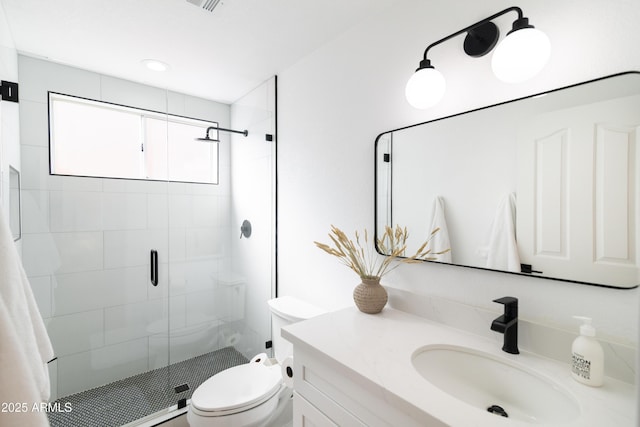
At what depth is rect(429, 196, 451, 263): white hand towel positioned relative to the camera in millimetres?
1173

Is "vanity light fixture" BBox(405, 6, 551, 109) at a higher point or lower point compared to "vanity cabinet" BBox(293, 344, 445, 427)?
higher

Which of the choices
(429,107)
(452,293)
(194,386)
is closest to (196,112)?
(429,107)

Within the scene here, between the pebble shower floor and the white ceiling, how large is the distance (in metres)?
2.16

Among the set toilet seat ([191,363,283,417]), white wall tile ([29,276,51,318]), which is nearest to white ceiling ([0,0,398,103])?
white wall tile ([29,276,51,318])

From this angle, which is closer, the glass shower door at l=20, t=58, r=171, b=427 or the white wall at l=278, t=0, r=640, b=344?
the white wall at l=278, t=0, r=640, b=344

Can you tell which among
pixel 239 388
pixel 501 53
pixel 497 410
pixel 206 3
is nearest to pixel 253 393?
pixel 239 388

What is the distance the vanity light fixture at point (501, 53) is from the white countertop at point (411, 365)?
889 mm

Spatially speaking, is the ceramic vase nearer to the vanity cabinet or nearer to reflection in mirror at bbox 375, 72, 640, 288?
reflection in mirror at bbox 375, 72, 640, 288

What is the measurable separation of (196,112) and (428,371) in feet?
7.76

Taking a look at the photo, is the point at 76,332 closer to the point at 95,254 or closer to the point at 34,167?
the point at 95,254

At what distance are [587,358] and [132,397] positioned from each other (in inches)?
95.6

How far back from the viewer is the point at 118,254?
6.61 ft

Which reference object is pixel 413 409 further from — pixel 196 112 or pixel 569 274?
pixel 196 112

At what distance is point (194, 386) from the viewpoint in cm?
202
